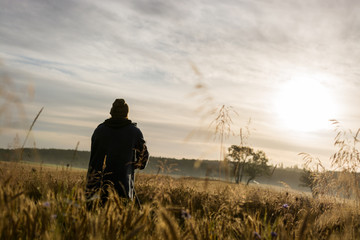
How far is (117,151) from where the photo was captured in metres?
5.00

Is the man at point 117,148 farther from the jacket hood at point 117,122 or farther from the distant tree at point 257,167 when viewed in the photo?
the distant tree at point 257,167

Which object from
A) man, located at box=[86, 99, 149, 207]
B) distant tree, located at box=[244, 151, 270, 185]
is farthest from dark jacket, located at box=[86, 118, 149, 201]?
distant tree, located at box=[244, 151, 270, 185]

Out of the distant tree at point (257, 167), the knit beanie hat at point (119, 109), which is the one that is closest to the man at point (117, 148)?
the knit beanie hat at point (119, 109)

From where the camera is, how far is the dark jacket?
4.98m

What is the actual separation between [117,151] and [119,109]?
665mm

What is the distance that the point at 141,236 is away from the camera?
95.0 inches

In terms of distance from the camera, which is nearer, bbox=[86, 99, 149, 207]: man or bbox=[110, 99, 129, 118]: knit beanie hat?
bbox=[86, 99, 149, 207]: man

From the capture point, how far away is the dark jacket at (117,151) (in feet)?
16.3

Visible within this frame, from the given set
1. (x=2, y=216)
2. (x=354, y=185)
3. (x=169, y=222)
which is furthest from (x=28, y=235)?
(x=354, y=185)

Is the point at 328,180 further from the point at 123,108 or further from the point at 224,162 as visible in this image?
the point at 224,162

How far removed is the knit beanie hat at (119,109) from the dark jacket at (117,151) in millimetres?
86

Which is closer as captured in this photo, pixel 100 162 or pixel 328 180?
pixel 100 162

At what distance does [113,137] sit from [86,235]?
2726 mm

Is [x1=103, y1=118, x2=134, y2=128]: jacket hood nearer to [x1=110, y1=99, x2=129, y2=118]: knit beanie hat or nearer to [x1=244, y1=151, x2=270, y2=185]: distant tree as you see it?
[x1=110, y1=99, x2=129, y2=118]: knit beanie hat
